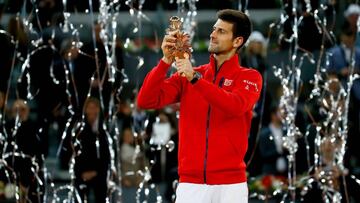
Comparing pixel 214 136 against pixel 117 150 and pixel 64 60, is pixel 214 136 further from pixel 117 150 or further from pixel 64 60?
pixel 64 60

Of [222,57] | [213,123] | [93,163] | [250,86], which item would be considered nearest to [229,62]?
[222,57]

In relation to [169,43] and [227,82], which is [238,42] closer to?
[227,82]

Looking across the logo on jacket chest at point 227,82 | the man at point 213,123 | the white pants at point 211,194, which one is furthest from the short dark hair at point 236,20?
the white pants at point 211,194

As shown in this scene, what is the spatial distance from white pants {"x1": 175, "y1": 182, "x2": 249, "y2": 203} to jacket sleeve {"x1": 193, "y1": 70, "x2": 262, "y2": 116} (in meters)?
0.38

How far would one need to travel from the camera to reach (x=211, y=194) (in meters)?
5.23

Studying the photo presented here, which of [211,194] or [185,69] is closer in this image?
[185,69]

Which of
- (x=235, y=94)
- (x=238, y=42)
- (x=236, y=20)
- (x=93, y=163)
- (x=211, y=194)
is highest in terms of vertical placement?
(x=236, y=20)

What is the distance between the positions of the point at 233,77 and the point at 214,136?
31cm

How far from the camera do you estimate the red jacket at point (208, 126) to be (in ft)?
17.0

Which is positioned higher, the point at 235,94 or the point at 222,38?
the point at 222,38

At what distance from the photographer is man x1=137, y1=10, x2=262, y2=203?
5.19 metres

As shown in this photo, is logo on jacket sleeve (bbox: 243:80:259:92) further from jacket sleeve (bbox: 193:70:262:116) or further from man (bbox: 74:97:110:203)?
man (bbox: 74:97:110:203)

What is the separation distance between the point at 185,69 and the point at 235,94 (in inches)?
11.9

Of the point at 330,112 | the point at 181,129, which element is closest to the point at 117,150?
the point at 330,112
